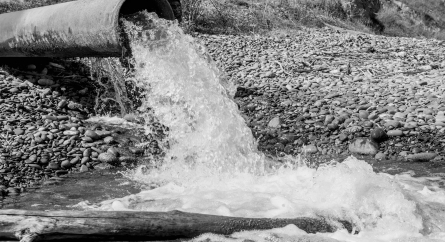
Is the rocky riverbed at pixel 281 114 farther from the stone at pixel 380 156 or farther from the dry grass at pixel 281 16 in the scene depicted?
the dry grass at pixel 281 16

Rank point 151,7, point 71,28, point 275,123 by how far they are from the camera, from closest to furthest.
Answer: point 71,28
point 151,7
point 275,123

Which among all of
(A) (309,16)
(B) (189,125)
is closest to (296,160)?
(B) (189,125)

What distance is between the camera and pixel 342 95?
284 inches

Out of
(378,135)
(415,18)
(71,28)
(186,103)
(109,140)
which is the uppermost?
(71,28)

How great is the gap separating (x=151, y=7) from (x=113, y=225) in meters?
4.22

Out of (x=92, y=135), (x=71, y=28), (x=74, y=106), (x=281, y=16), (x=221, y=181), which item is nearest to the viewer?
(x=221, y=181)

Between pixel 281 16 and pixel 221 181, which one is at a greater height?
pixel 281 16

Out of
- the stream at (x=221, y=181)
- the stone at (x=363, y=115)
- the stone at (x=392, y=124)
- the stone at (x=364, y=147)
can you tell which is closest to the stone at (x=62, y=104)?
the stream at (x=221, y=181)

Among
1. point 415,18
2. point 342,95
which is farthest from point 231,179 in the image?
point 415,18

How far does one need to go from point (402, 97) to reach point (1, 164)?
5.28 m

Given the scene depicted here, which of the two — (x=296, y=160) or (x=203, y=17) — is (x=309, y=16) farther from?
(x=296, y=160)

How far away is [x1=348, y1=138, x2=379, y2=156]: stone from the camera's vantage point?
580 cm

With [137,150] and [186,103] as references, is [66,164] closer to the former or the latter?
[137,150]

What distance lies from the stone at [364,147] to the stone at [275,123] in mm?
1081
